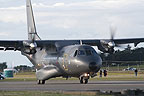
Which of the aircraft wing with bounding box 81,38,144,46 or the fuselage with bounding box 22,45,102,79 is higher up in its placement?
the aircraft wing with bounding box 81,38,144,46

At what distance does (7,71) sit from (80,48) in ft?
188

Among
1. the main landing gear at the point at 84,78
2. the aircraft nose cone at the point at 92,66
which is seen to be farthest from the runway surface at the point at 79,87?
the aircraft nose cone at the point at 92,66

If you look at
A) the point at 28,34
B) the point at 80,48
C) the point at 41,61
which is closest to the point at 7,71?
the point at 28,34

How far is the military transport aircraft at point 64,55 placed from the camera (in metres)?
43.1

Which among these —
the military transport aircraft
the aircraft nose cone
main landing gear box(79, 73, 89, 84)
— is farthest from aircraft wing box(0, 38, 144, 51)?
the aircraft nose cone

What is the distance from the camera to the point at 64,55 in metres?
46.1

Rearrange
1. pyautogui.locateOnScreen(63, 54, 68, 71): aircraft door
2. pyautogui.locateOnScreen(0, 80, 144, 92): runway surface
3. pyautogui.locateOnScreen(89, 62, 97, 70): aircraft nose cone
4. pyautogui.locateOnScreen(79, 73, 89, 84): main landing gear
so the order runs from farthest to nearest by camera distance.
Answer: pyautogui.locateOnScreen(63, 54, 68, 71): aircraft door, pyautogui.locateOnScreen(79, 73, 89, 84): main landing gear, pyautogui.locateOnScreen(89, 62, 97, 70): aircraft nose cone, pyautogui.locateOnScreen(0, 80, 144, 92): runway surface

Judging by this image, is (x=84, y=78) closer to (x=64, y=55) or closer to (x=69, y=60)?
(x=69, y=60)

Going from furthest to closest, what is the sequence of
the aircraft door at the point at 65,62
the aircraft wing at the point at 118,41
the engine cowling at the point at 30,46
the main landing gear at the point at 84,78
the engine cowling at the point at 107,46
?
the aircraft wing at the point at 118,41 < the engine cowling at the point at 107,46 < the engine cowling at the point at 30,46 < the aircraft door at the point at 65,62 < the main landing gear at the point at 84,78

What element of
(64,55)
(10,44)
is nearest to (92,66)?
(64,55)

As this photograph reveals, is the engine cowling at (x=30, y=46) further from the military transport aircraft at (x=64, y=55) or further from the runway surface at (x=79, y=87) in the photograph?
the runway surface at (x=79, y=87)

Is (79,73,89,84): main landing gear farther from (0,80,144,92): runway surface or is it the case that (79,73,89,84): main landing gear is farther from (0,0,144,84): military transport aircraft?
(0,80,144,92): runway surface

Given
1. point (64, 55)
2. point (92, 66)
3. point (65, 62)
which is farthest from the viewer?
point (64, 55)

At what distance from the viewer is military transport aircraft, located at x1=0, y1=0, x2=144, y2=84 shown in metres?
43.1
